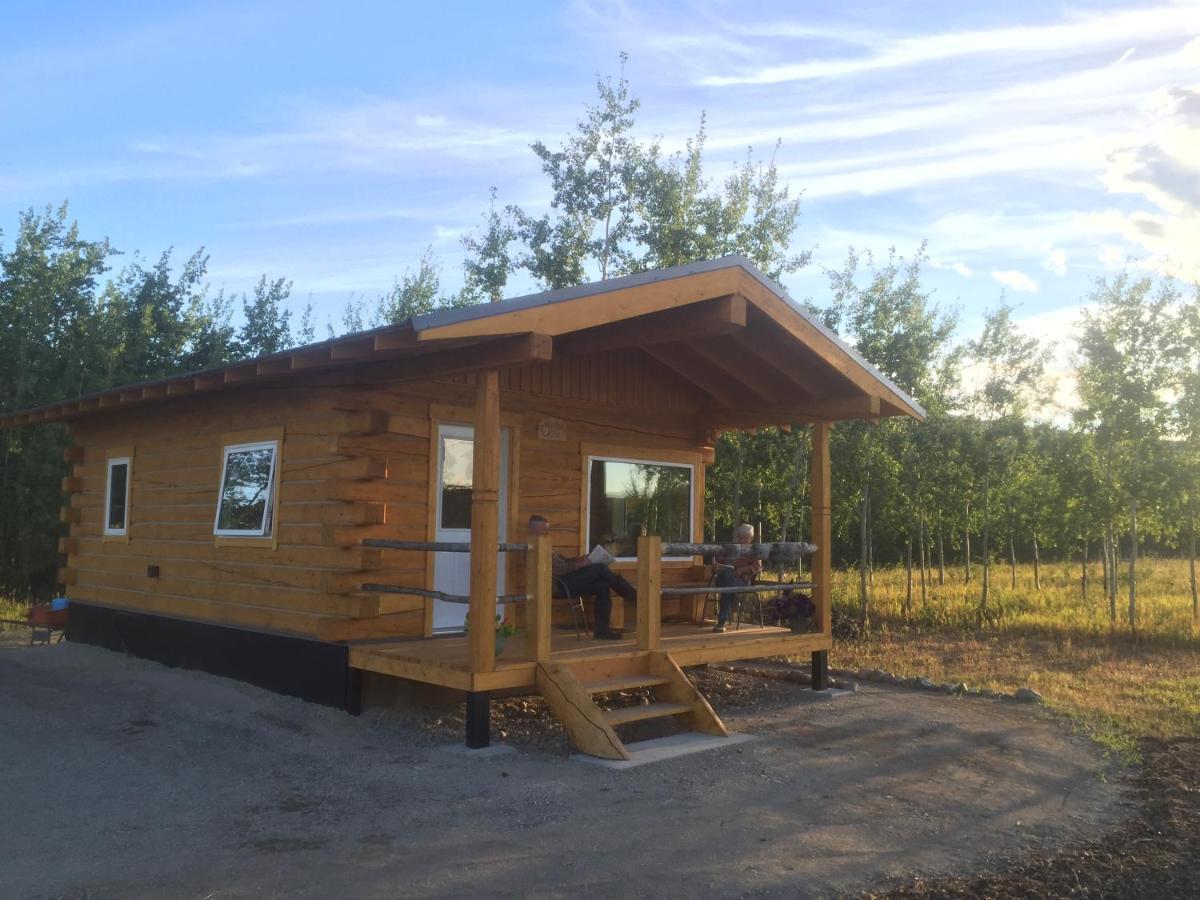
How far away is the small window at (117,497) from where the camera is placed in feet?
38.0

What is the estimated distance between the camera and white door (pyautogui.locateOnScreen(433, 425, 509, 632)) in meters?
9.07

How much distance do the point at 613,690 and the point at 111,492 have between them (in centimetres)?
736

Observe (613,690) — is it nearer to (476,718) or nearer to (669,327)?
(476,718)

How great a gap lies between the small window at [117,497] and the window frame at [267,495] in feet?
7.94

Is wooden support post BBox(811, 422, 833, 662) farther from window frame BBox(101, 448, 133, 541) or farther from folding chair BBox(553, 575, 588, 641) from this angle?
window frame BBox(101, 448, 133, 541)

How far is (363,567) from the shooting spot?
827cm

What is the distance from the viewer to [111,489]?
11.9m

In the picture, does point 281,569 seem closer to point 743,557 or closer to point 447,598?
point 447,598

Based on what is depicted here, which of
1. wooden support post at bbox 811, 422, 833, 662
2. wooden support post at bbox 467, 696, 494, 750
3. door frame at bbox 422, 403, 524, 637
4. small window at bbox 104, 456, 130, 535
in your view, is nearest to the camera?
wooden support post at bbox 467, 696, 494, 750

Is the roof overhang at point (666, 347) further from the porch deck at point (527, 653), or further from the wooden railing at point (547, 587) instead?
the porch deck at point (527, 653)

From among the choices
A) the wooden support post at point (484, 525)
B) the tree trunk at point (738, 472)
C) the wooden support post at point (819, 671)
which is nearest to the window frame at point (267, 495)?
the wooden support post at point (484, 525)

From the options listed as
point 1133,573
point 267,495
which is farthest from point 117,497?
point 1133,573

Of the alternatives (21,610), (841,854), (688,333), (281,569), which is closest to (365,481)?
(281,569)

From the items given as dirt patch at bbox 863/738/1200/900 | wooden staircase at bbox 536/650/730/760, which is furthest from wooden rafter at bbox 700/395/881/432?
dirt patch at bbox 863/738/1200/900
